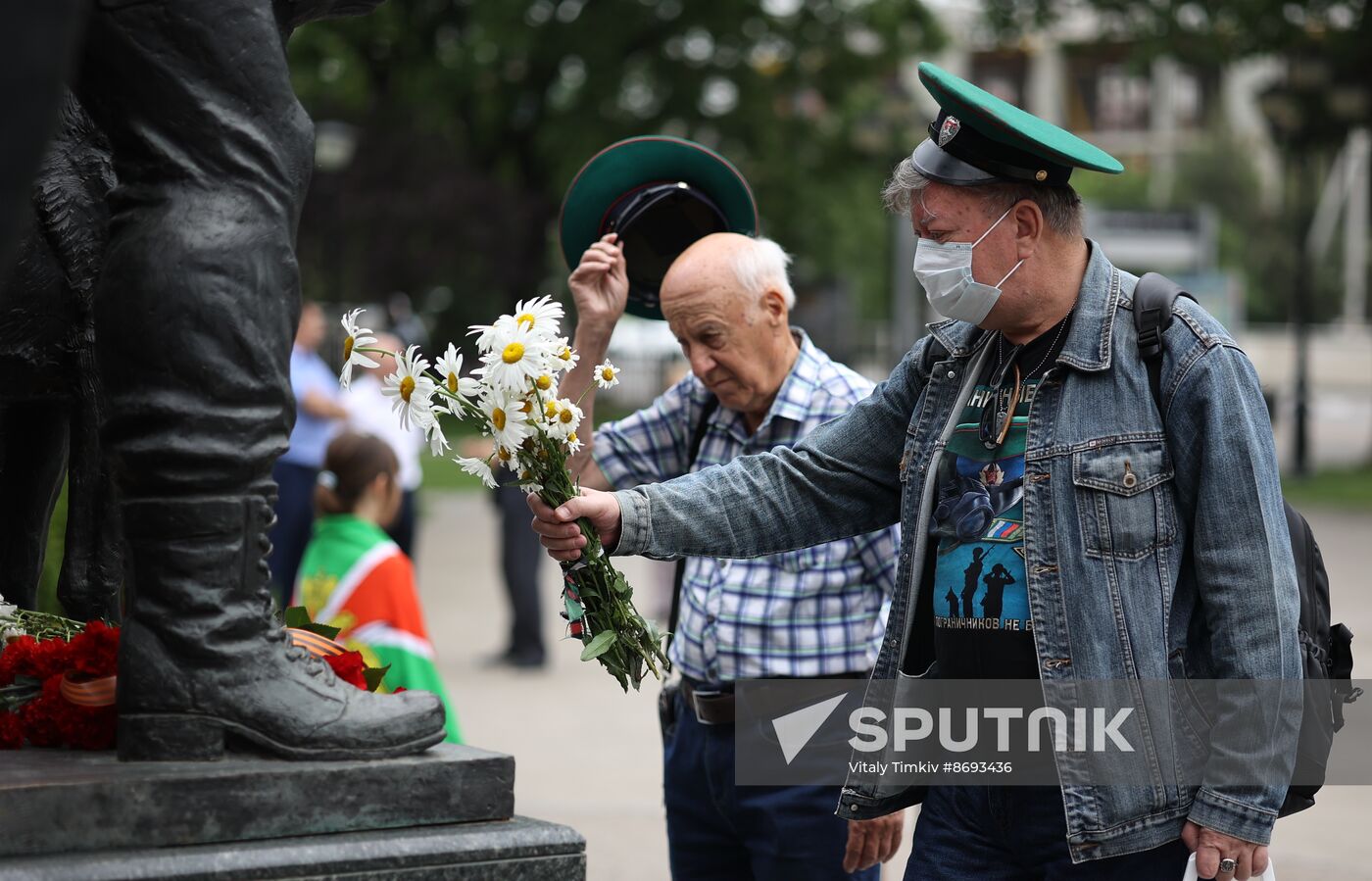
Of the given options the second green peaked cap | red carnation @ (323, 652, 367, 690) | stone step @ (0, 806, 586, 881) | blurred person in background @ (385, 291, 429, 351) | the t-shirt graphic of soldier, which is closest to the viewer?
stone step @ (0, 806, 586, 881)

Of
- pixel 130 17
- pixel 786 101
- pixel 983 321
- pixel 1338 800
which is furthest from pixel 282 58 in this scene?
pixel 786 101

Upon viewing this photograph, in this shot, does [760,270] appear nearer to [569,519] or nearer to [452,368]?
[569,519]

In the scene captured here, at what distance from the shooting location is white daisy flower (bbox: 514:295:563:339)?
3.03 meters

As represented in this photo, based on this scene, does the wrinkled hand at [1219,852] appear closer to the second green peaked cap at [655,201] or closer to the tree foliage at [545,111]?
the second green peaked cap at [655,201]

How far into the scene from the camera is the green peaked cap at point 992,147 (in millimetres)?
3102

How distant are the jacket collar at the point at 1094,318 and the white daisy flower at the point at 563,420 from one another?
87 centimetres

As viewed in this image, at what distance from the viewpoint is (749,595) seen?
4.00 m

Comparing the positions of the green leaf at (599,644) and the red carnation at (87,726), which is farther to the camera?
Result: the green leaf at (599,644)

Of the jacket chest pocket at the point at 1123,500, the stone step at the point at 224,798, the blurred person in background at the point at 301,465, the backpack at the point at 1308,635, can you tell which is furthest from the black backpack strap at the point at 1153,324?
the blurred person in background at the point at 301,465

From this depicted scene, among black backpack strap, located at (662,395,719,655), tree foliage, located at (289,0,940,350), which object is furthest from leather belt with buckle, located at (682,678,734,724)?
tree foliage, located at (289,0,940,350)

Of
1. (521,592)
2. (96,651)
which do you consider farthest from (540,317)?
(521,592)

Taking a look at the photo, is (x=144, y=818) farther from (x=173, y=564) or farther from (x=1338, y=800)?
(x=1338, y=800)

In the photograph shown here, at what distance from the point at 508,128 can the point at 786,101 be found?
19.7 ft

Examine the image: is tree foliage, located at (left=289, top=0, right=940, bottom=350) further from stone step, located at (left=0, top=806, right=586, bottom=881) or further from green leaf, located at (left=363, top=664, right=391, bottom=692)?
stone step, located at (left=0, top=806, right=586, bottom=881)
